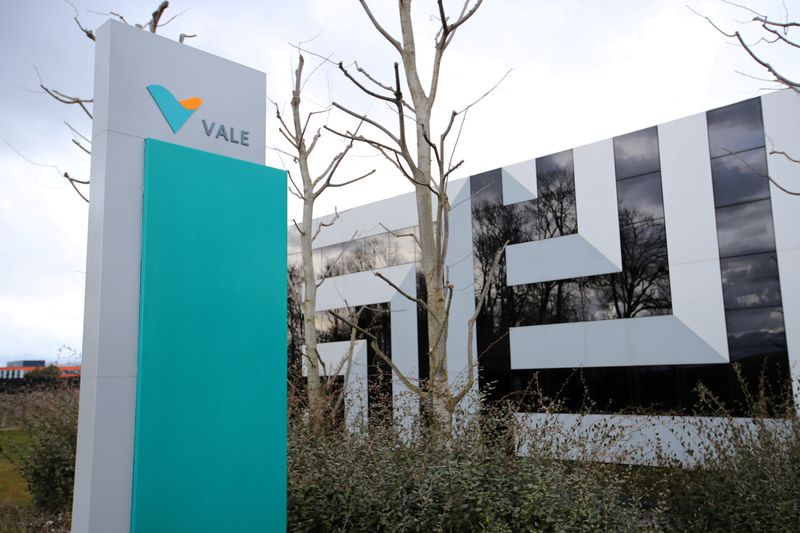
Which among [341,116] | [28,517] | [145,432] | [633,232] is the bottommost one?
[28,517]

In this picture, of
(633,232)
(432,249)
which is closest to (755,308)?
(633,232)

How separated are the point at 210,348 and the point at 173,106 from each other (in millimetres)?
1685

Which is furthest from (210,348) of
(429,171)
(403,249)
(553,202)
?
(403,249)

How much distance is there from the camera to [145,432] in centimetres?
399

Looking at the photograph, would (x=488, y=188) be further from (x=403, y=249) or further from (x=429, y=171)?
(x=429, y=171)

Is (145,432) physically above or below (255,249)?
below

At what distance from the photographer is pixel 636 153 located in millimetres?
13906

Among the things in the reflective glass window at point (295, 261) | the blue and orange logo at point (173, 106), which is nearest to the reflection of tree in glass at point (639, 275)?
the reflective glass window at point (295, 261)

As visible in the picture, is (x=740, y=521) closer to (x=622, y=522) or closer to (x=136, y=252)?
(x=622, y=522)

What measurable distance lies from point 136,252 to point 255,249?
0.87 meters

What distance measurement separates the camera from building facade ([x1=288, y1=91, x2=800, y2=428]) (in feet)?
39.4

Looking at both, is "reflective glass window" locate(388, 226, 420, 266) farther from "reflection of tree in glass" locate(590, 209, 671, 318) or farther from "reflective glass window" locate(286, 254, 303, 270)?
"reflection of tree in glass" locate(590, 209, 671, 318)

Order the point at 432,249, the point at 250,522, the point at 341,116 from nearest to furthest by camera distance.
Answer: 1. the point at 250,522
2. the point at 432,249
3. the point at 341,116

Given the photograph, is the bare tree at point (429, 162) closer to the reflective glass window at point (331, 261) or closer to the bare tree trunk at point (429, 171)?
the bare tree trunk at point (429, 171)
